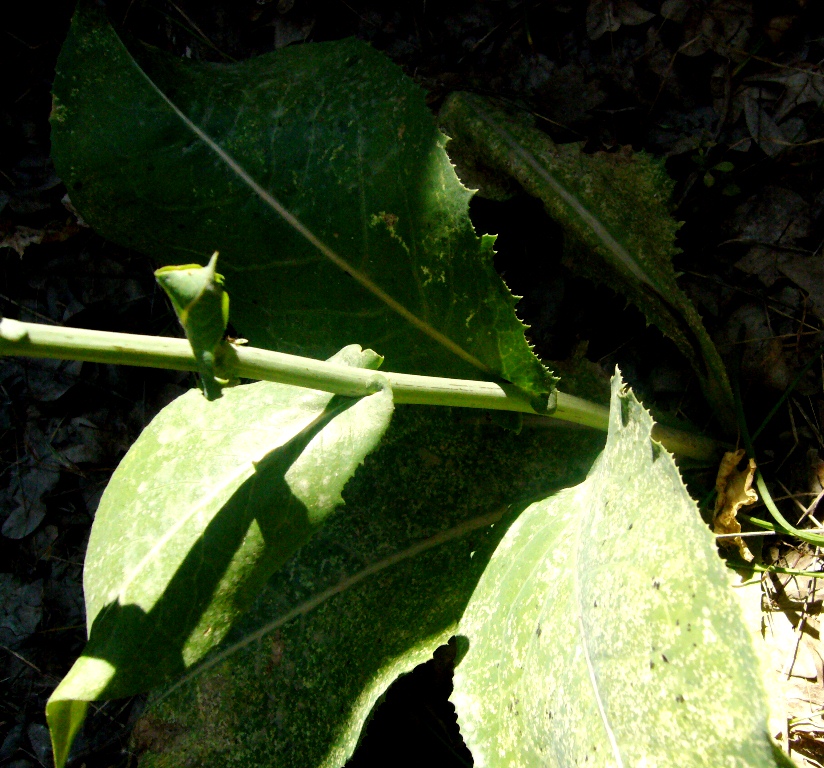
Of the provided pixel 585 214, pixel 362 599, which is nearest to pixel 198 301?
pixel 362 599

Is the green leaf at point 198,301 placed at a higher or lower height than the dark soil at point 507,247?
higher

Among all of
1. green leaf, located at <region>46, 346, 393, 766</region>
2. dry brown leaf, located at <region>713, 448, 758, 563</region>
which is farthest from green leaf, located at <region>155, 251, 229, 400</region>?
dry brown leaf, located at <region>713, 448, 758, 563</region>

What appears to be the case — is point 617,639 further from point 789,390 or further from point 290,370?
point 789,390

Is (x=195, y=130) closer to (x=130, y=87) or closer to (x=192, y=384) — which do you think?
(x=130, y=87)

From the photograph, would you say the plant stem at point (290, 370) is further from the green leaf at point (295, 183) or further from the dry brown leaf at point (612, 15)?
the dry brown leaf at point (612, 15)

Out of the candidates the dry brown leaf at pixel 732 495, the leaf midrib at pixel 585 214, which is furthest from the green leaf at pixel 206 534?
the dry brown leaf at pixel 732 495
